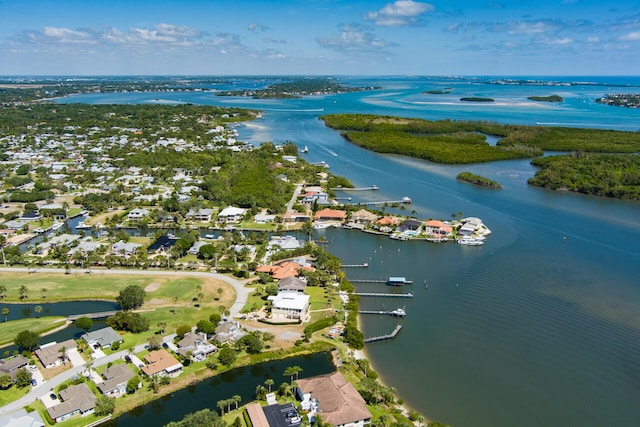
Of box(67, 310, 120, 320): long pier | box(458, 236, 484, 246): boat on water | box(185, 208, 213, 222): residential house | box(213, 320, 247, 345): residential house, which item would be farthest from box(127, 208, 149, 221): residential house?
box(458, 236, 484, 246): boat on water

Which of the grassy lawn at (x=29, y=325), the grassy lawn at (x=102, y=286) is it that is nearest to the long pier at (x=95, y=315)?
the grassy lawn at (x=29, y=325)

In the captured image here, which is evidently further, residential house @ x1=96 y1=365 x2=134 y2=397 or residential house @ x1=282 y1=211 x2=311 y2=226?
residential house @ x1=282 y1=211 x2=311 y2=226

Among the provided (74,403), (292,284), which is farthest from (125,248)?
(74,403)

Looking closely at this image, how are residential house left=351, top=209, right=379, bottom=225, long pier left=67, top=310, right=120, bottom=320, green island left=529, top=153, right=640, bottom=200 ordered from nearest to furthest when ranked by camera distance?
long pier left=67, top=310, right=120, bottom=320
residential house left=351, top=209, right=379, bottom=225
green island left=529, top=153, right=640, bottom=200

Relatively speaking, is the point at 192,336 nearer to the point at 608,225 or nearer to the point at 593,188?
the point at 608,225

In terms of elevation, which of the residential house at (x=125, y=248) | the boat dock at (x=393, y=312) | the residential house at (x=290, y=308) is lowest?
the boat dock at (x=393, y=312)

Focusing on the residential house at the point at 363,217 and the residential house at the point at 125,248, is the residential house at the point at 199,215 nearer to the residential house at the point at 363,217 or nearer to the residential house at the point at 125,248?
the residential house at the point at 125,248

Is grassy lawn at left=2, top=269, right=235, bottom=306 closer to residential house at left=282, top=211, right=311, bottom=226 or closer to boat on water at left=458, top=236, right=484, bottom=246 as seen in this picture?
residential house at left=282, top=211, right=311, bottom=226
